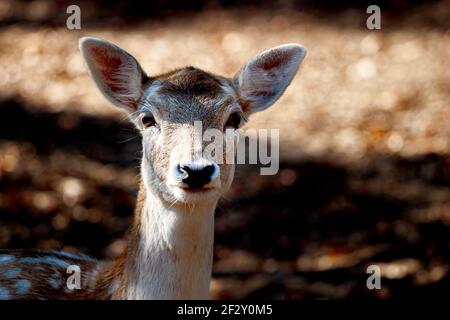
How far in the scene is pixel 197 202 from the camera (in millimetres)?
4301

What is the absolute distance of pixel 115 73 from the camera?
16.1ft

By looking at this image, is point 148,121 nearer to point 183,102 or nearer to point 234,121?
point 183,102

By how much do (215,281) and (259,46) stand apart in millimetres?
3559

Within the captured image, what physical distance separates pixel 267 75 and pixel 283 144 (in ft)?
11.5

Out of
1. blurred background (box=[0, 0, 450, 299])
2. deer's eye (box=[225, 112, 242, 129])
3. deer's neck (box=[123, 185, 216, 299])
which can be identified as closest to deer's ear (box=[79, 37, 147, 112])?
deer's eye (box=[225, 112, 242, 129])

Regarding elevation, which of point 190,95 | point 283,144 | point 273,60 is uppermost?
point 283,144

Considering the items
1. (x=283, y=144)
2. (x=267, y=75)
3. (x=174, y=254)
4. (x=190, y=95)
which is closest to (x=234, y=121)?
(x=190, y=95)

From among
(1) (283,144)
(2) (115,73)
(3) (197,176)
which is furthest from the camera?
(1) (283,144)

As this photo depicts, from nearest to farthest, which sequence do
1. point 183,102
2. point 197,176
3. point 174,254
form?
point 197,176 < point 174,254 < point 183,102

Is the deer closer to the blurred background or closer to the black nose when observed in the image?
the black nose

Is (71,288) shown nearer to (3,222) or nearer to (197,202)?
(197,202)

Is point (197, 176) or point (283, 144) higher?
point (283, 144)

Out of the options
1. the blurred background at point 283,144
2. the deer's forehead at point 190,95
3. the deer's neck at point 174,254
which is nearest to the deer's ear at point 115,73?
the deer's forehead at point 190,95

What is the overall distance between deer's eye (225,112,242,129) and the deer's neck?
1.62 ft
